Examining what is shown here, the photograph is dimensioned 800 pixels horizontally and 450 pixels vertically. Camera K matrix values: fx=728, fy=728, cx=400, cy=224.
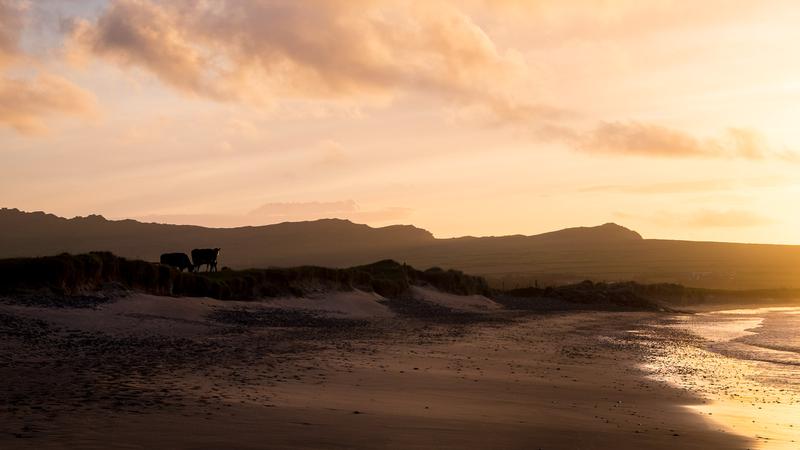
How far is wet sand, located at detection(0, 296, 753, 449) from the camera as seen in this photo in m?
10.8

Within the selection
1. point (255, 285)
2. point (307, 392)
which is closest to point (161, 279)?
point (255, 285)

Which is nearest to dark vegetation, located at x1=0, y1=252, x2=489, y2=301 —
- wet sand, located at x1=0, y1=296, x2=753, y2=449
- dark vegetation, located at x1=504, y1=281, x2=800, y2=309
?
wet sand, located at x1=0, y1=296, x2=753, y2=449

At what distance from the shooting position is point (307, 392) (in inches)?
594

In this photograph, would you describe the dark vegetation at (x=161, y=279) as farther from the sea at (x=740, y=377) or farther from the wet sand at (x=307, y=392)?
the sea at (x=740, y=377)

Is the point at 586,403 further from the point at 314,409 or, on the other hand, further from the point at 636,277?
the point at 636,277

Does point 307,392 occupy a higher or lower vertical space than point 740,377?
higher

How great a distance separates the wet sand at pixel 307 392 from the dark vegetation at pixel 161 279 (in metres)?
4.69

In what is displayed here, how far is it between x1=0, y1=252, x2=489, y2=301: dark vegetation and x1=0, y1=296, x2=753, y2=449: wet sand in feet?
15.4

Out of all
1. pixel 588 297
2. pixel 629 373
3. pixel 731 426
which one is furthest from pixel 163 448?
pixel 588 297

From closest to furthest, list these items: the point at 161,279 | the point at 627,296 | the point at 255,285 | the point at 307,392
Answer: the point at 307,392 < the point at 161,279 < the point at 255,285 < the point at 627,296

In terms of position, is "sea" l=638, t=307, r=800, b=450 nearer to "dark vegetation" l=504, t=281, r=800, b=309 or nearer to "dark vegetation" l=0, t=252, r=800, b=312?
"dark vegetation" l=0, t=252, r=800, b=312

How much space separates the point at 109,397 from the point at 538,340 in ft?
83.3

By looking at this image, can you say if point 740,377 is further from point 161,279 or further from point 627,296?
point 627,296

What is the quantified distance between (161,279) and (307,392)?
28.6 meters
